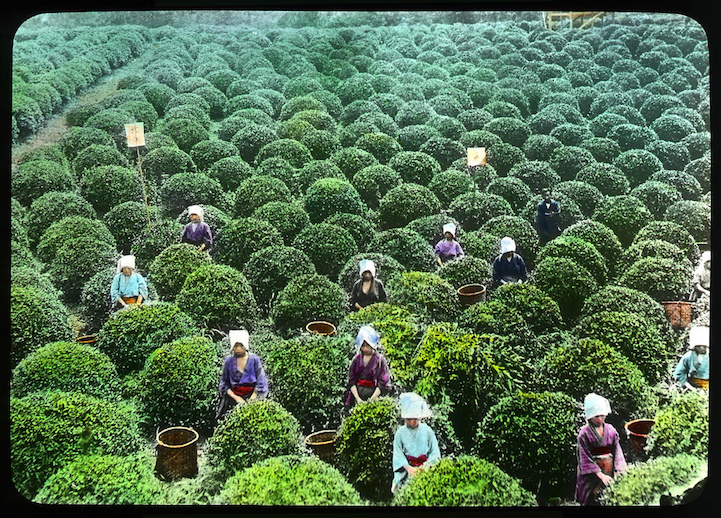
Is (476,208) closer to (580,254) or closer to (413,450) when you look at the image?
(580,254)

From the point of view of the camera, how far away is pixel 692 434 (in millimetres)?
3523

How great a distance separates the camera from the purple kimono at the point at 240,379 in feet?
11.5

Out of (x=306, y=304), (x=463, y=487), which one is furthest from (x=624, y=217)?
(x=306, y=304)

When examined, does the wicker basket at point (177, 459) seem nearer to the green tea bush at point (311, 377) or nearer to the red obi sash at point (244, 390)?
the red obi sash at point (244, 390)

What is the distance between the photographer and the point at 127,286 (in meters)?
3.64

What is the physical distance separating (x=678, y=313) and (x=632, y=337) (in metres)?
0.30

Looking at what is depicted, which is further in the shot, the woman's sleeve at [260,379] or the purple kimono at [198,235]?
the purple kimono at [198,235]

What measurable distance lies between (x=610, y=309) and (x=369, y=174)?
4.82 feet

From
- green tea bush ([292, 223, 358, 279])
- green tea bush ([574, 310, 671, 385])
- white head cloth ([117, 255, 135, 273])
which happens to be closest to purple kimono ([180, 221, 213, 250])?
white head cloth ([117, 255, 135, 273])

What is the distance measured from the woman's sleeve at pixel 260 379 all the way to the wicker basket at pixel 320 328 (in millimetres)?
310

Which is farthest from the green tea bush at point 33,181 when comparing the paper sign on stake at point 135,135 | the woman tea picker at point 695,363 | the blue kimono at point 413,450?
the woman tea picker at point 695,363

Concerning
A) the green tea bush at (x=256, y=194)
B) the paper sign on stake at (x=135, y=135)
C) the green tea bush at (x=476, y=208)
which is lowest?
the green tea bush at (x=476, y=208)

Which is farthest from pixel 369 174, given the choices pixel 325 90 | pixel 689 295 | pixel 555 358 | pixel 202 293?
pixel 689 295

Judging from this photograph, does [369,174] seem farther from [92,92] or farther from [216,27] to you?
[92,92]
